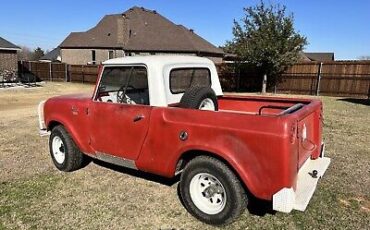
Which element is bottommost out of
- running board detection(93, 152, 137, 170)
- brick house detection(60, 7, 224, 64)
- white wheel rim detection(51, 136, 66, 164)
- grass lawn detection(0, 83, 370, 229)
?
grass lawn detection(0, 83, 370, 229)

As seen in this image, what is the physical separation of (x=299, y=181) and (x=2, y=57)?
27332 millimetres

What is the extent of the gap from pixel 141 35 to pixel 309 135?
35.1 m

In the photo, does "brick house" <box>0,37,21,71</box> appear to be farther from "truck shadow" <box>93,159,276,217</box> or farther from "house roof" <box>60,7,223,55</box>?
"truck shadow" <box>93,159,276,217</box>

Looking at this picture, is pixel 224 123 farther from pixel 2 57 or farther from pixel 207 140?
pixel 2 57

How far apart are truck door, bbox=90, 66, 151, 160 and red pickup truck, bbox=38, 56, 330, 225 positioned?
14 millimetres

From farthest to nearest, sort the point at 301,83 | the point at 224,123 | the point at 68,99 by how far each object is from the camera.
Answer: the point at 301,83, the point at 68,99, the point at 224,123

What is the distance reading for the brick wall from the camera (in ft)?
85.3

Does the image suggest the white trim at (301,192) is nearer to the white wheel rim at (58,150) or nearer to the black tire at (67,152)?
the black tire at (67,152)

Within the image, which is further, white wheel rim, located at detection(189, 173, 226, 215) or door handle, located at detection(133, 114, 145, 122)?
door handle, located at detection(133, 114, 145, 122)

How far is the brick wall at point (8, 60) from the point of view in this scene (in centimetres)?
2600

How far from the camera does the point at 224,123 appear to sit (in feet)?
11.6

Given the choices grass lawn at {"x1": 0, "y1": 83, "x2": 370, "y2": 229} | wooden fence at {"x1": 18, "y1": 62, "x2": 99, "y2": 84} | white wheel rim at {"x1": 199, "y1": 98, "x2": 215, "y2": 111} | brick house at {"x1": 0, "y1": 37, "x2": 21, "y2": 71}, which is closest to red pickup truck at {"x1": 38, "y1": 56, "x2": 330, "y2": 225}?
white wheel rim at {"x1": 199, "y1": 98, "x2": 215, "y2": 111}

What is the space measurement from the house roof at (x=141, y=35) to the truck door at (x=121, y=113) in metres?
30.3

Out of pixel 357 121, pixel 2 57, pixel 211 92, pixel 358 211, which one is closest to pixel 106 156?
pixel 211 92
